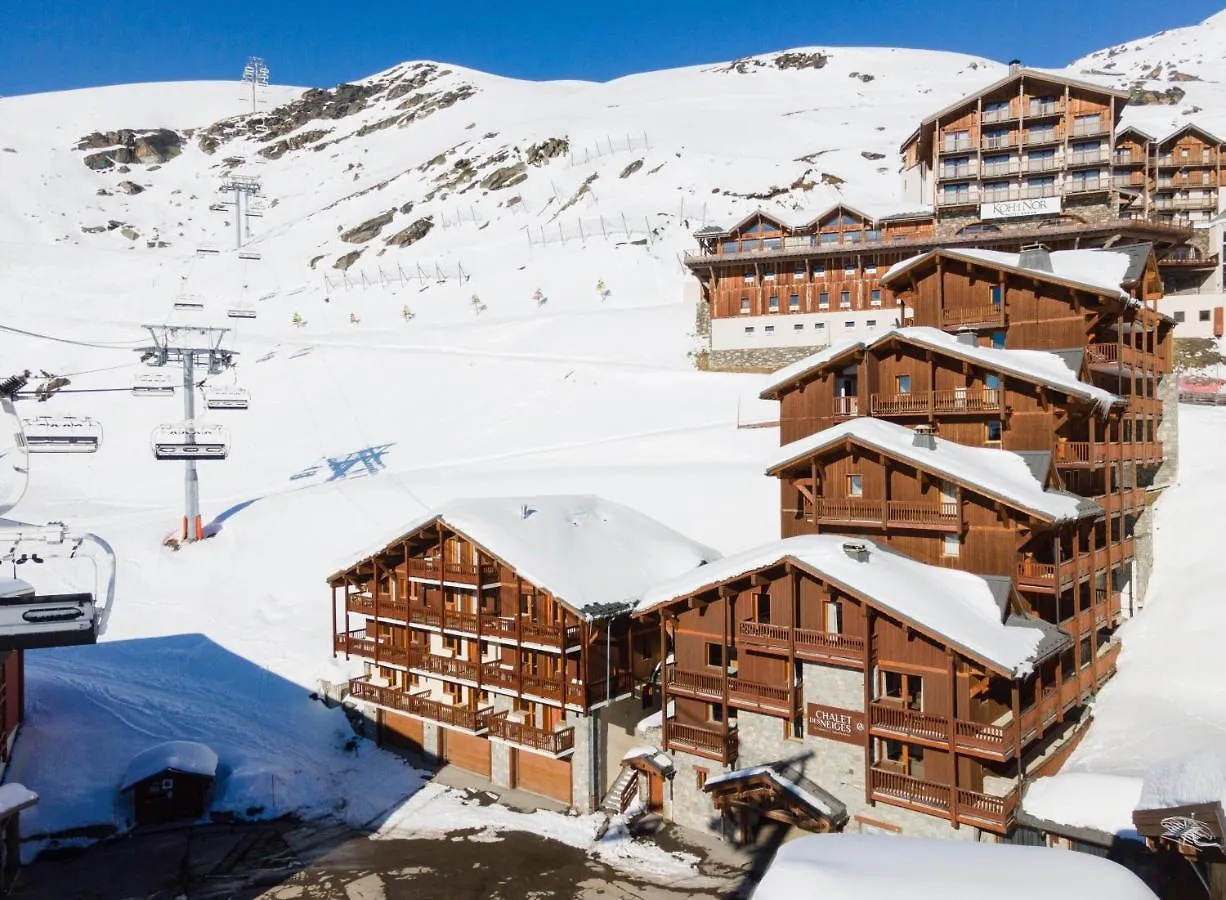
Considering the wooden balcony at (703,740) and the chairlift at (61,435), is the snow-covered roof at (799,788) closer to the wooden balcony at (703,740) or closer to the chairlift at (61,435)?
the wooden balcony at (703,740)

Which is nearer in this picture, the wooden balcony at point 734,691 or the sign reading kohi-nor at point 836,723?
the sign reading kohi-nor at point 836,723

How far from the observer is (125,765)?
1035 inches

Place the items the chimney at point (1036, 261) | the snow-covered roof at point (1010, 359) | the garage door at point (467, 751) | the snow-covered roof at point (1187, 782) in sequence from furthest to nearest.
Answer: the garage door at point (467, 751) < the chimney at point (1036, 261) < the snow-covered roof at point (1010, 359) < the snow-covered roof at point (1187, 782)

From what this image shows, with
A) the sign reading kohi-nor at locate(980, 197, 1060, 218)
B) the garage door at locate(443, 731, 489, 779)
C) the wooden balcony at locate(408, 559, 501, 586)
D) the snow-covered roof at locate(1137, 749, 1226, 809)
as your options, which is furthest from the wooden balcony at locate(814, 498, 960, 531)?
the sign reading kohi-nor at locate(980, 197, 1060, 218)

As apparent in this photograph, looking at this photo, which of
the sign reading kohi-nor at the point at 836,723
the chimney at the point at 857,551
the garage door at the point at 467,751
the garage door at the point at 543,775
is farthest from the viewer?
the garage door at the point at 467,751

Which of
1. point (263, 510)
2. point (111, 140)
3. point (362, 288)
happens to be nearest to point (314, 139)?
point (111, 140)

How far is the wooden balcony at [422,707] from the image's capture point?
25828mm

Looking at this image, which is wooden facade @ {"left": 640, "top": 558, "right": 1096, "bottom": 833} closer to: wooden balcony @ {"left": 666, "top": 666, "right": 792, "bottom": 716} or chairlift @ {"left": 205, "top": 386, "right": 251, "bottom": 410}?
wooden balcony @ {"left": 666, "top": 666, "right": 792, "bottom": 716}

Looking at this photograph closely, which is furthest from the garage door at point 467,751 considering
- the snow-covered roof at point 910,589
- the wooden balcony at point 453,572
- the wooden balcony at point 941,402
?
the wooden balcony at point 941,402

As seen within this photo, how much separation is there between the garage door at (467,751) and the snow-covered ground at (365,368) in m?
1.61

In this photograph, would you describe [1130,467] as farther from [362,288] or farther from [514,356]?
[362,288]

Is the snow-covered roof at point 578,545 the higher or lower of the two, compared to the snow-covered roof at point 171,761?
higher

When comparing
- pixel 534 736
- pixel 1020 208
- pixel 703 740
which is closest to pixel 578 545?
pixel 534 736

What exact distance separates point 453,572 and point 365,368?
42.3 meters
